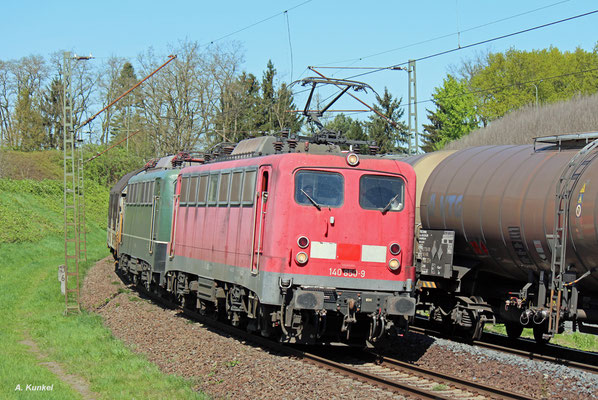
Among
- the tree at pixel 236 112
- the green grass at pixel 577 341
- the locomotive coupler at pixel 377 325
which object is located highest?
the tree at pixel 236 112

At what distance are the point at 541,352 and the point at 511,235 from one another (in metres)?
2.78

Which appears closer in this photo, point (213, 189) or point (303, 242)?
point (303, 242)

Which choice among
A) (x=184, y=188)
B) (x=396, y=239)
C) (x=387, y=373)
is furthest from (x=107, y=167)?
(x=387, y=373)

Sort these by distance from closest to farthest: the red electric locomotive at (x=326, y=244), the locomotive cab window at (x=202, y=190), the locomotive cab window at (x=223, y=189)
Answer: the red electric locomotive at (x=326, y=244) → the locomotive cab window at (x=223, y=189) → the locomotive cab window at (x=202, y=190)

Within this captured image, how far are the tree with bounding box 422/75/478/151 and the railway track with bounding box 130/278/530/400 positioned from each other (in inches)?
2135

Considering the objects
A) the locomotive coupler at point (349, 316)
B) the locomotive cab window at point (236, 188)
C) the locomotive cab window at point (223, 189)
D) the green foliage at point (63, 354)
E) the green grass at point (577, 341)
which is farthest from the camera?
the green grass at point (577, 341)

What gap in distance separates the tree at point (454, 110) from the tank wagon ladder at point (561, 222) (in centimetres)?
5433

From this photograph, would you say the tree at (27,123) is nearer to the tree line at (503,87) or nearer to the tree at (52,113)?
the tree at (52,113)

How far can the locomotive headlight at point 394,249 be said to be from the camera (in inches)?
458

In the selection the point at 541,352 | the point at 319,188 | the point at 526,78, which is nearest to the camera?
the point at 319,188

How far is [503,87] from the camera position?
63.4 m

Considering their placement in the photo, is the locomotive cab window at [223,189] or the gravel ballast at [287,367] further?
the locomotive cab window at [223,189]

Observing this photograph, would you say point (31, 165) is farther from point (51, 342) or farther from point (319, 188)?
point (319, 188)

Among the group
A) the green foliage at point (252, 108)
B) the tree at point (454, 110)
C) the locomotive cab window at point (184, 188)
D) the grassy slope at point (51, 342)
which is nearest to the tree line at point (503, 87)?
the tree at point (454, 110)
